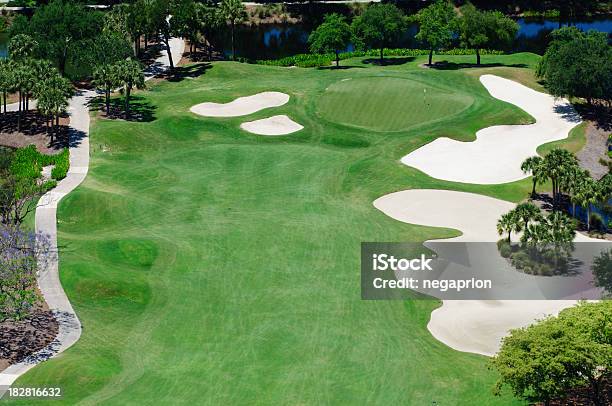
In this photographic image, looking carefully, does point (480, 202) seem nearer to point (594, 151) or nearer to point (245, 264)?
point (594, 151)

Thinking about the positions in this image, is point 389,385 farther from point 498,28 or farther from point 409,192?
point 498,28

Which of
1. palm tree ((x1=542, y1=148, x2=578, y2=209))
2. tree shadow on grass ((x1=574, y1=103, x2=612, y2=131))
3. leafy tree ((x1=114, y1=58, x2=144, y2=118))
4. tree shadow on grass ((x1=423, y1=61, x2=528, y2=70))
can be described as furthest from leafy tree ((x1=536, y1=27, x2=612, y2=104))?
leafy tree ((x1=114, y1=58, x2=144, y2=118))

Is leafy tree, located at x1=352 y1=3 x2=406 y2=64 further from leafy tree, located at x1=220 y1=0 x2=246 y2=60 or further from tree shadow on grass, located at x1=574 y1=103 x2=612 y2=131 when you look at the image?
tree shadow on grass, located at x1=574 y1=103 x2=612 y2=131

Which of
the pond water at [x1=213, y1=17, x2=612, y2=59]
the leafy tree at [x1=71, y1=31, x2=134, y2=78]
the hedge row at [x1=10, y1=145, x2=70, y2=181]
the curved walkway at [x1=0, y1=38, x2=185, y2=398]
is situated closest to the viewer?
the curved walkway at [x1=0, y1=38, x2=185, y2=398]

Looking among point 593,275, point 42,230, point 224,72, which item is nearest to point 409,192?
point 593,275

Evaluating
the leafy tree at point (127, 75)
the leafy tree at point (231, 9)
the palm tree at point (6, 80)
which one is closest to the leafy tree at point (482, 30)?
the leafy tree at point (231, 9)

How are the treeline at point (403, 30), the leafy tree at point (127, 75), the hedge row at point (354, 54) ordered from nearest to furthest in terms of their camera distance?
the leafy tree at point (127, 75) → the treeline at point (403, 30) → the hedge row at point (354, 54)

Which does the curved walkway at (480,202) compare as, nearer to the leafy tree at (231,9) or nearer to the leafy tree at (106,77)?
the leafy tree at (106,77)
